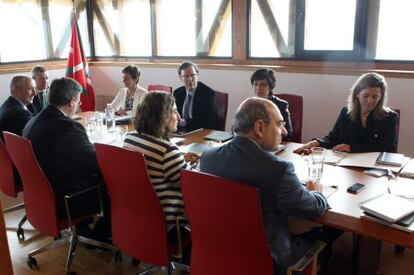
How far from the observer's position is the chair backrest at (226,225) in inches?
51.2

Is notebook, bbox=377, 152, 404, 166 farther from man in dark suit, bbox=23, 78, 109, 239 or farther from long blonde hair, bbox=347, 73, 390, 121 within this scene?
man in dark suit, bbox=23, 78, 109, 239

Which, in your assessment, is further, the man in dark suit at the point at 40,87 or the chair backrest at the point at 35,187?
the man in dark suit at the point at 40,87

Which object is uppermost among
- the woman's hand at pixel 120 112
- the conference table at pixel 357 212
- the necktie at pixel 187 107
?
the necktie at pixel 187 107

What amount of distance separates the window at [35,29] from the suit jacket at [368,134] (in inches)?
169

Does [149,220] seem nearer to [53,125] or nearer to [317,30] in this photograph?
[53,125]

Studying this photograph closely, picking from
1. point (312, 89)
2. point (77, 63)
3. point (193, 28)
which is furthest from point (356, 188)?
point (77, 63)

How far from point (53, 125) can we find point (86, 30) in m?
4.07

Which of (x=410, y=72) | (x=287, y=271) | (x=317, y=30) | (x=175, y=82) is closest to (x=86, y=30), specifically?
(x=175, y=82)

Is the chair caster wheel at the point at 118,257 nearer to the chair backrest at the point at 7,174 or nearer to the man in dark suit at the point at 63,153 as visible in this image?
the man in dark suit at the point at 63,153

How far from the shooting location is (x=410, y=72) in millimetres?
3229

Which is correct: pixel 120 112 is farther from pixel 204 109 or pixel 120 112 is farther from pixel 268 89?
pixel 268 89

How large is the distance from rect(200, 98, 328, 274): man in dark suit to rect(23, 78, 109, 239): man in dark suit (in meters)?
1.02

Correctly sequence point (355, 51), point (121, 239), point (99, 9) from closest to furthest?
point (121, 239) < point (355, 51) < point (99, 9)

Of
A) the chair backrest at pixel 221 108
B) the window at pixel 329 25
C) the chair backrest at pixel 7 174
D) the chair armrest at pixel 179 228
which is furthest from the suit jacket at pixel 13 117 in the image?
the window at pixel 329 25
